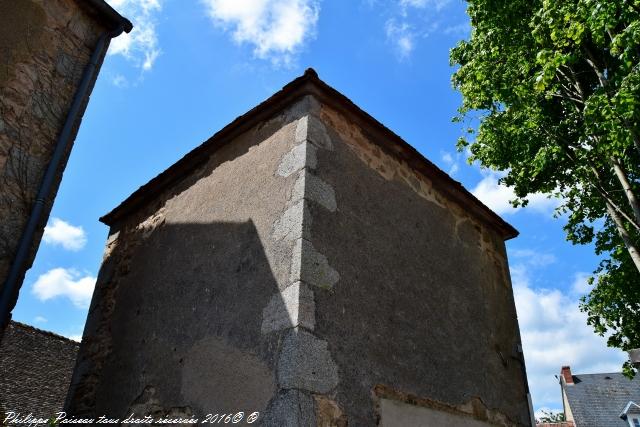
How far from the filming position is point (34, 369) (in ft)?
40.6

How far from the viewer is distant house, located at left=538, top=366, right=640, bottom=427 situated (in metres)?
21.6

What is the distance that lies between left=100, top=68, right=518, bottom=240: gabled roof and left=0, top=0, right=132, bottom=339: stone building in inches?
48.3

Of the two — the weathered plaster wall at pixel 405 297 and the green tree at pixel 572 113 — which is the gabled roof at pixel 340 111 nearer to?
the weathered plaster wall at pixel 405 297

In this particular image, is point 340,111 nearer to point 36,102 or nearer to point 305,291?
point 305,291

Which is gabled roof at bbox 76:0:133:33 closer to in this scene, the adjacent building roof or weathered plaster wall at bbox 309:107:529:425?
weathered plaster wall at bbox 309:107:529:425

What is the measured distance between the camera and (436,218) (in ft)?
16.3

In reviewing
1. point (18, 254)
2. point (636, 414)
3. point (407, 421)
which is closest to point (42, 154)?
point (18, 254)

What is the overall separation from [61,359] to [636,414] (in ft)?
79.0

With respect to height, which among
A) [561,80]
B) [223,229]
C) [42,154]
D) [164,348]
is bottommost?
[164,348]

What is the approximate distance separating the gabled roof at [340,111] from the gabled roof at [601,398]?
21666 millimetres

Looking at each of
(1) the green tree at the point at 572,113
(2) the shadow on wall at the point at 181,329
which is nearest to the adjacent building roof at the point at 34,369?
(2) the shadow on wall at the point at 181,329

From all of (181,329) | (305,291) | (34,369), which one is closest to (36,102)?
(181,329)

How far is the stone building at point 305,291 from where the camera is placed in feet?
10.4

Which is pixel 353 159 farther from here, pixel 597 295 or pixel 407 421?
pixel 597 295
